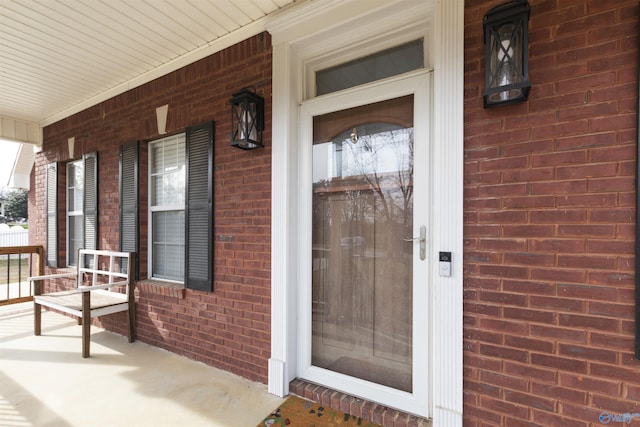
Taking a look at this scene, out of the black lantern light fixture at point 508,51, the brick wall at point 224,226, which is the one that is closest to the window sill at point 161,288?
the brick wall at point 224,226

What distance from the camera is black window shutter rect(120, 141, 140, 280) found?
3.25 meters

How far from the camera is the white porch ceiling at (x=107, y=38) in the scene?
86.5 inches

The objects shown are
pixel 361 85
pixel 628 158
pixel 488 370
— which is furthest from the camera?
pixel 361 85

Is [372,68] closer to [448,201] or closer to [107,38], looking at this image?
[448,201]

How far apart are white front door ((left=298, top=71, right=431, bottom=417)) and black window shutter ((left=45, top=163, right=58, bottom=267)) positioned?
4.10 m

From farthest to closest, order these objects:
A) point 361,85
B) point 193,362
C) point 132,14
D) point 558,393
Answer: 1. point 193,362
2. point 132,14
3. point 361,85
4. point 558,393

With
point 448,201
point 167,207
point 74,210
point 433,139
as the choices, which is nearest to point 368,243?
point 448,201

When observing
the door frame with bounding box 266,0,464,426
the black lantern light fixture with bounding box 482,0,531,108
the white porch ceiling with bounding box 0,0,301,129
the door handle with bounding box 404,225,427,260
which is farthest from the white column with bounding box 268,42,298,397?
the black lantern light fixture with bounding box 482,0,531,108

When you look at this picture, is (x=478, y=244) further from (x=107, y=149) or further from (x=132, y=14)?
(x=107, y=149)

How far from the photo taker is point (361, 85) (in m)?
2.04

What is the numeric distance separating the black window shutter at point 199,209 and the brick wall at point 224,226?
0.22ft

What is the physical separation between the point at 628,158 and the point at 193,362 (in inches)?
127

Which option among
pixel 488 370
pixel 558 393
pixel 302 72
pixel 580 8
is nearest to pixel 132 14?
pixel 302 72

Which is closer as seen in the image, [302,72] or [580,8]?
[580,8]
